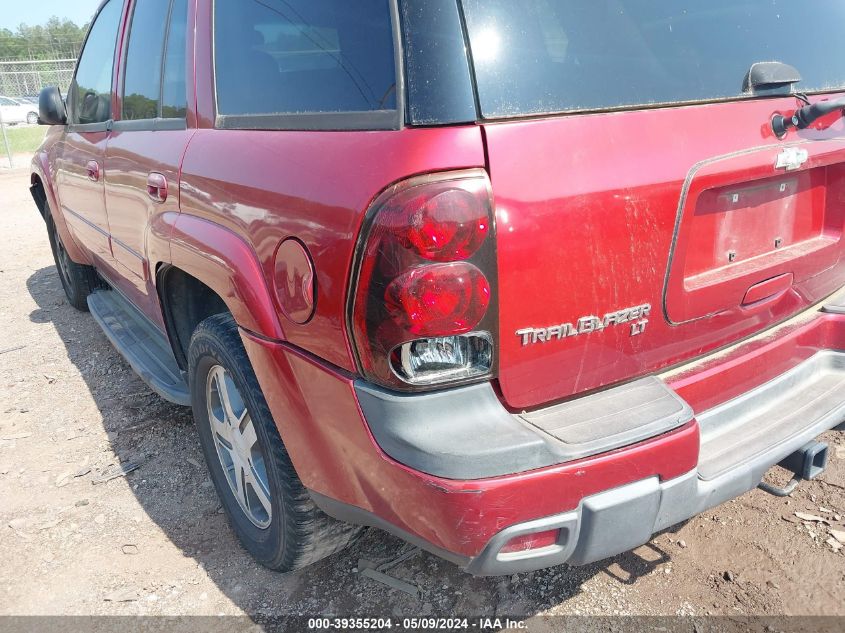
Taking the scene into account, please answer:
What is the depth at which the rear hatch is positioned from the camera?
1467 millimetres

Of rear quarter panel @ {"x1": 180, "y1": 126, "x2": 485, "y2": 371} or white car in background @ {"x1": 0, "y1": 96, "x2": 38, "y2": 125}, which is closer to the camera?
rear quarter panel @ {"x1": 180, "y1": 126, "x2": 485, "y2": 371}

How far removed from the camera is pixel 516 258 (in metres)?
1.46

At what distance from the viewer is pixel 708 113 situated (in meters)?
1.70

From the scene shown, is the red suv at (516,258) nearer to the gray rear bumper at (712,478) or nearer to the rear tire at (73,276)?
the gray rear bumper at (712,478)

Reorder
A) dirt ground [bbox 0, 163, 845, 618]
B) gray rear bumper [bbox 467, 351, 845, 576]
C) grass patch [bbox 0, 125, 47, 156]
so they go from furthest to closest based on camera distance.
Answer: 1. grass patch [bbox 0, 125, 47, 156]
2. dirt ground [bbox 0, 163, 845, 618]
3. gray rear bumper [bbox 467, 351, 845, 576]

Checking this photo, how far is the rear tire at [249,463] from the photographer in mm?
1987

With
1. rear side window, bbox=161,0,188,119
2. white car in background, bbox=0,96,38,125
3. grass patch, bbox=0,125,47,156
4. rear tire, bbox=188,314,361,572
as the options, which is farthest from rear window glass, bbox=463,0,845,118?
white car in background, bbox=0,96,38,125

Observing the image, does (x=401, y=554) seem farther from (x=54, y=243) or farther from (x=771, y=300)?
(x=54, y=243)

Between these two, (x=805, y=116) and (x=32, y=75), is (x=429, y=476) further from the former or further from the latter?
(x=32, y=75)

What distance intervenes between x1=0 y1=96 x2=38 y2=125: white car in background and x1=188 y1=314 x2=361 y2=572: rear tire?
27056mm

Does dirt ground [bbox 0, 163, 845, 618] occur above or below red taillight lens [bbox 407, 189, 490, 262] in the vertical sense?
below

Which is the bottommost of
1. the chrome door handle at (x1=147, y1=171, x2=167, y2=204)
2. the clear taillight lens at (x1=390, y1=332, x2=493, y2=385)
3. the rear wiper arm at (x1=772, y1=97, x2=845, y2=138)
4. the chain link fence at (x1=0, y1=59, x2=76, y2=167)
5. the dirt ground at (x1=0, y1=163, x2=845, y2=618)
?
the dirt ground at (x1=0, y1=163, x2=845, y2=618)

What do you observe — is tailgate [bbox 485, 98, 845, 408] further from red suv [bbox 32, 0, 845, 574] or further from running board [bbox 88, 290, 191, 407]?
running board [bbox 88, 290, 191, 407]

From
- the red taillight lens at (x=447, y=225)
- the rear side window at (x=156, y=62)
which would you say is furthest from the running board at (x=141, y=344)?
the red taillight lens at (x=447, y=225)
